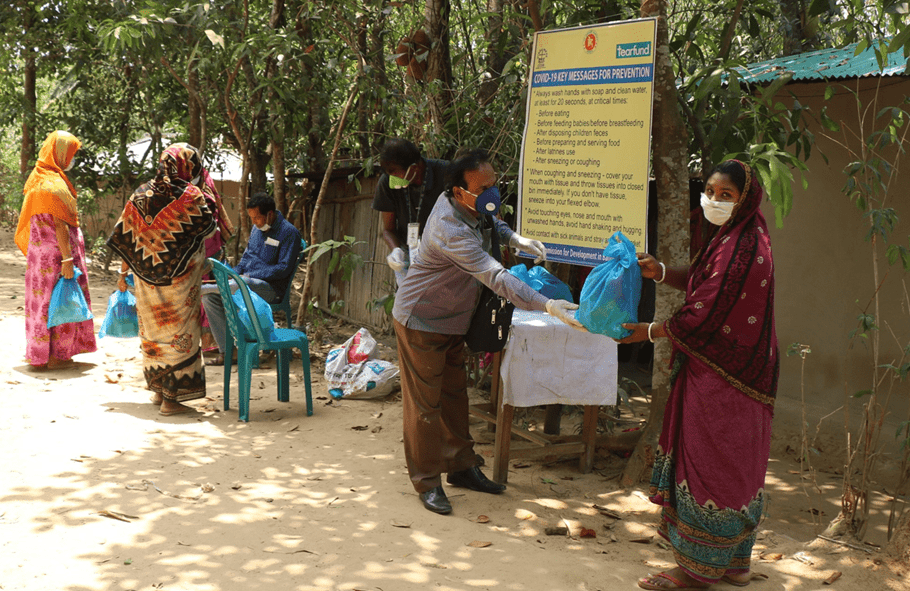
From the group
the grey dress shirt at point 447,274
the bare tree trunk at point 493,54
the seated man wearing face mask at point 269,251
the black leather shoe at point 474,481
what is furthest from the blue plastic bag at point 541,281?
the seated man wearing face mask at point 269,251

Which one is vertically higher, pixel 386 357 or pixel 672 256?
pixel 672 256

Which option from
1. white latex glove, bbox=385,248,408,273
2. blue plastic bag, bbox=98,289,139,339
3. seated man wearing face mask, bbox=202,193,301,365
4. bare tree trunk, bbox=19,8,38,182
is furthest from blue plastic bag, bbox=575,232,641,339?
bare tree trunk, bbox=19,8,38,182

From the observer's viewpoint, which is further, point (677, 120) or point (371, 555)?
point (677, 120)

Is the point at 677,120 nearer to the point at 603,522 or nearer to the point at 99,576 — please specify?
the point at 603,522

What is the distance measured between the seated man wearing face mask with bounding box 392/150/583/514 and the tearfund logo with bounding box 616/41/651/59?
111 cm

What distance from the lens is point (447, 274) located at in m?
3.67

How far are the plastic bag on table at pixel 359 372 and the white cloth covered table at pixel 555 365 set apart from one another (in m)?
2.18

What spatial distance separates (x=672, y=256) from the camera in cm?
421

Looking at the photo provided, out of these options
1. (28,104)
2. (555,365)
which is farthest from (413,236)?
(28,104)

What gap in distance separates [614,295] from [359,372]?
371 centimetres

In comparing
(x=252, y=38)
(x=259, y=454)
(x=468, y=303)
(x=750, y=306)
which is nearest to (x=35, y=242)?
(x=252, y=38)

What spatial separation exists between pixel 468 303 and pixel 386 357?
3.47m

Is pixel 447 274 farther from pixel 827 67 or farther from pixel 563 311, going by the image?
pixel 827 67

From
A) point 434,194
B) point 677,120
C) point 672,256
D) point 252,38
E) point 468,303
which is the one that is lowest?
point 468,303
